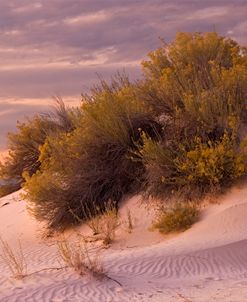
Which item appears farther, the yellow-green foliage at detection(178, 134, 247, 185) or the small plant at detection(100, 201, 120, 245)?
the yellow-green foliage at detection(178, 134, 247, 185)

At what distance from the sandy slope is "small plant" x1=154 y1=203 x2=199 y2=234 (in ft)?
0.63

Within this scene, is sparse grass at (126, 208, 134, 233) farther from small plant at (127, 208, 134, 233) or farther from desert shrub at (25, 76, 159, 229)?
desert shrub at (25, 76, 159, 229)

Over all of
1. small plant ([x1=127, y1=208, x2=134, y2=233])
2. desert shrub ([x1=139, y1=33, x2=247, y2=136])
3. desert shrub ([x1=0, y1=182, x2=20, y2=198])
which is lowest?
desert shrub ([x1=0, y1=182, x2=20, y2=198])

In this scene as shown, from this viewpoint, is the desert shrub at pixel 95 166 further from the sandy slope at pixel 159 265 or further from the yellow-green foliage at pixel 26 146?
the yellow-green foliage at pixel 26 146

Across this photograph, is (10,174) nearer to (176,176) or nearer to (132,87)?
(132,87)

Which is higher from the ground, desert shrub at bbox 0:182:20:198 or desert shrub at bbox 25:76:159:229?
desert shrub at bbox 25:76:159:229

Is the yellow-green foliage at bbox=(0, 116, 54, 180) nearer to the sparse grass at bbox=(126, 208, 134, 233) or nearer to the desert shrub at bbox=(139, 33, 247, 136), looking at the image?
the desert shrub at bbox=(139, 33, 247, 136)

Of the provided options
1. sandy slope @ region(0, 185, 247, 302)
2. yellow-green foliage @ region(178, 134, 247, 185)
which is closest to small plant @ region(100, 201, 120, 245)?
sandy slope @ region(0, 185, 247, 302)

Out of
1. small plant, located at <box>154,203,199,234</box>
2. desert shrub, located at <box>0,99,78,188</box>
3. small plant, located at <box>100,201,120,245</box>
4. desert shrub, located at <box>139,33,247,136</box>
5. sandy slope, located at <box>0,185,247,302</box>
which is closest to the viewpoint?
sandy slope, located at <box>0,185,247,302</box>

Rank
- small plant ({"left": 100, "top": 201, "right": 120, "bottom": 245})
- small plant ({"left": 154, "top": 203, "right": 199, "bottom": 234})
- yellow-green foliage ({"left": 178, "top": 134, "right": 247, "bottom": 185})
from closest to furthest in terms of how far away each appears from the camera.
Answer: small plant ({"left": 154, "top": 203, "right": 199, "bottom": 234})
small plant ({"left": 100, "top": 201, "right": 120, "bottom": 245})
yellow-green foliage ({"left": 178, "top": 134, "right": 247, "bottom": 185})

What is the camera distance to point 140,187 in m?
15.2

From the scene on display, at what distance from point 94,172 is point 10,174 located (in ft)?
32.7

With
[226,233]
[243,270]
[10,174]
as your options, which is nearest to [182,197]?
[226,233]

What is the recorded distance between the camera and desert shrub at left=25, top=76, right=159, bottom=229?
15.4 m
